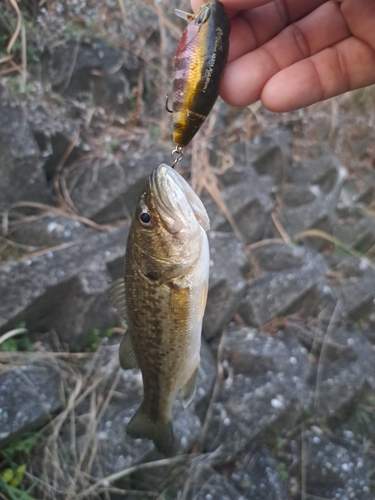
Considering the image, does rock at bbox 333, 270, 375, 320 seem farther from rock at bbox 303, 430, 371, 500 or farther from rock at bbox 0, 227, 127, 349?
rock at bbox 0, 227, 127, 349

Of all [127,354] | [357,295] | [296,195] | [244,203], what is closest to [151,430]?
[127,354]

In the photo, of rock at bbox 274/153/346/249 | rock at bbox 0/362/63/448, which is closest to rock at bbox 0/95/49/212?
rock at bbox 0/362/63/448

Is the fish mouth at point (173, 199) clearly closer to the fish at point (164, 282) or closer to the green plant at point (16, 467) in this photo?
the fish at point (164, 282)

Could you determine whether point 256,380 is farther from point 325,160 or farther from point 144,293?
point 325,160

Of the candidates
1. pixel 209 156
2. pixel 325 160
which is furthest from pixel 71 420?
pixel 325 160

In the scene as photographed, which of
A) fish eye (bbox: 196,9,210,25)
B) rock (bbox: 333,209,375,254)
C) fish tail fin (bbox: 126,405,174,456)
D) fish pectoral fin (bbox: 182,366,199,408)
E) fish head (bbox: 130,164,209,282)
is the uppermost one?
fish eye (bbox: 196,9,210,25)

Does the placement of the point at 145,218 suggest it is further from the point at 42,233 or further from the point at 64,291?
the point at 42,233
